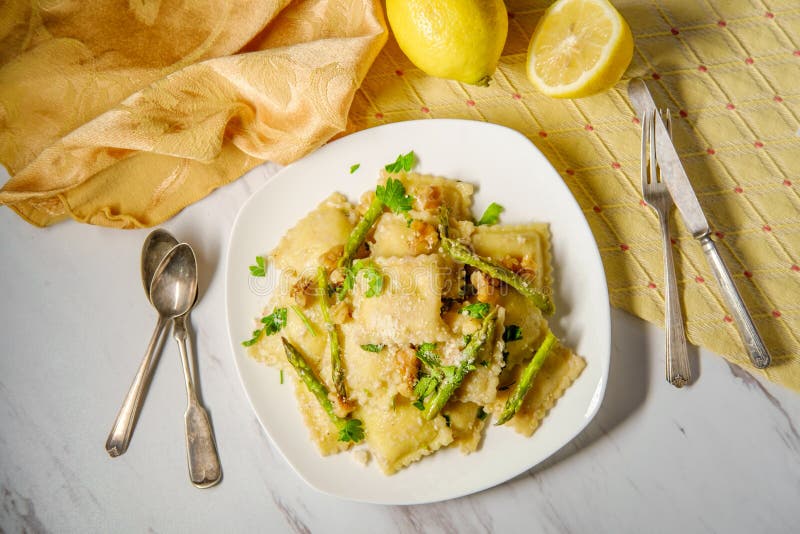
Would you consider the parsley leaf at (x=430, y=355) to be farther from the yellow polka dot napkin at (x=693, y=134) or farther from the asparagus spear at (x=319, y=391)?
the yellow polka dot napkin at (x=693, y=134)

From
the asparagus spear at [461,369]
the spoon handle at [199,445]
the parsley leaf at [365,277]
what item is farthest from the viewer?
the spoon handle at [199,445]

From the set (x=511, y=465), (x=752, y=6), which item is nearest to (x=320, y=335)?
(x=511, y=465)

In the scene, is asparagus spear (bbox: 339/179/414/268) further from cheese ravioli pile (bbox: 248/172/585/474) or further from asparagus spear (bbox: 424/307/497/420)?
asparagus spear (bbox: 424/307/497/420)

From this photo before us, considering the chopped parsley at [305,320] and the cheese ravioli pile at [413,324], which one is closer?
the cheese ravioli pile at [413,324]

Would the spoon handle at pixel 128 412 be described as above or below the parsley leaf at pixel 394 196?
below

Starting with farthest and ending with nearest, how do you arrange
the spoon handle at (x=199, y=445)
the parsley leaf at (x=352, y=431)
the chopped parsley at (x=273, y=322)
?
the spoon handle at (x=199, y=445)
the chopped parsley at (x=273, y=322)
the parsley leaf at (x=352, y=431)

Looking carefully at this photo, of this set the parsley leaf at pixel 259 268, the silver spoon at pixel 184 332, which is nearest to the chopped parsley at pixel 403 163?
the parsley leaf at pixel 259 268

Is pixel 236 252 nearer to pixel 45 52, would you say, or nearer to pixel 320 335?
pixel 320 335
